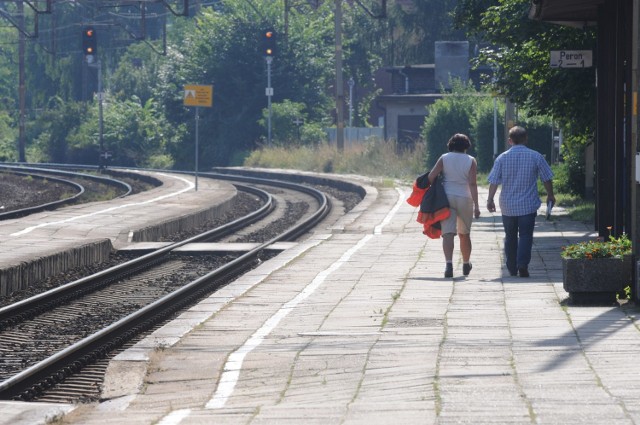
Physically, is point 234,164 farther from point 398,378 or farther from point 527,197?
point 398,378

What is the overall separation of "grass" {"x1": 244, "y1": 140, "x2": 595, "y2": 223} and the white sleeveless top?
26139 millimetres

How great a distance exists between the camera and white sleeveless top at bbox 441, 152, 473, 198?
14.4m

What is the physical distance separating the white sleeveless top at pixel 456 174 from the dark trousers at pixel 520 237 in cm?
58

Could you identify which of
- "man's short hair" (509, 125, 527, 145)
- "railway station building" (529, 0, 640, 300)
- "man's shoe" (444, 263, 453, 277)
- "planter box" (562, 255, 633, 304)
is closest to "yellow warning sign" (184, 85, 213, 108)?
"railway station building" (529, 0, 640, 300)

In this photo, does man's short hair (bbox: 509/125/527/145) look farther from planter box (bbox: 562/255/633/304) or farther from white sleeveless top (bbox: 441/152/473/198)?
planter box (bbox: 562/255/633/304)

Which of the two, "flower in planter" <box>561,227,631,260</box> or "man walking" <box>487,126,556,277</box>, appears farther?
"man walking" <box>487,126,556,277</box>

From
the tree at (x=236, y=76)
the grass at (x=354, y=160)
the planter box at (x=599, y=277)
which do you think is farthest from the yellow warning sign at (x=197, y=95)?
the planter box at (x=599, y=277)

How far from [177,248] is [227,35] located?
4253cm

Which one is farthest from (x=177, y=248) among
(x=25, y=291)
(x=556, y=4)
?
(x=556, y=4)

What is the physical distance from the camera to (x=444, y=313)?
36.4 ft

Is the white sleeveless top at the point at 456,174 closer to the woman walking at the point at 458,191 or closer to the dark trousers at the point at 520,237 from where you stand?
the woman walking at the point at 458,191

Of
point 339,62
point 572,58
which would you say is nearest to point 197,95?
point 339,62

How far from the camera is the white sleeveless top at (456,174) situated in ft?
47.1

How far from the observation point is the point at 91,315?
1400 cm
